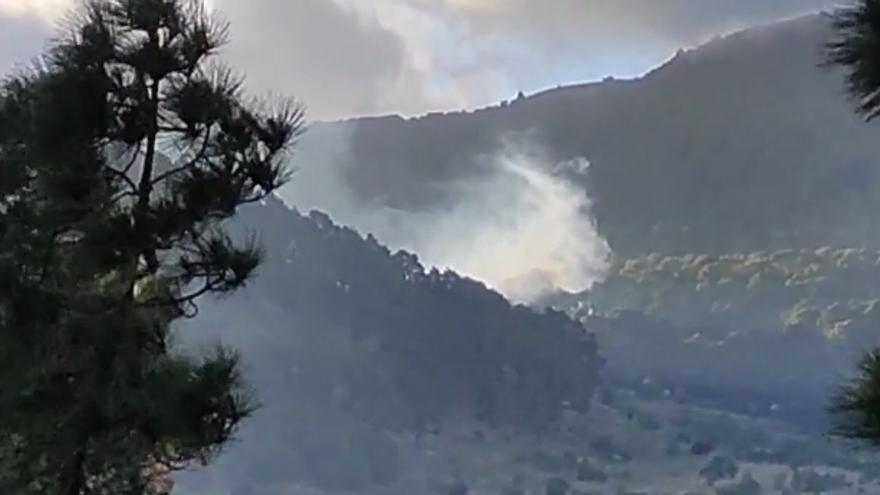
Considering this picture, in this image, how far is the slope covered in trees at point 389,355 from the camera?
38.2 meters

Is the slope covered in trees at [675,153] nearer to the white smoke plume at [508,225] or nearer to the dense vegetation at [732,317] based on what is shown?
the white smoke plume at [508,225]

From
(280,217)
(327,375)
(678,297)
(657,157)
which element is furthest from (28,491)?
(657,157)

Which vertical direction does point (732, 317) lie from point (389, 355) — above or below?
above

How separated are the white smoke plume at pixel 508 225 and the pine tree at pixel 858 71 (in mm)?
41465

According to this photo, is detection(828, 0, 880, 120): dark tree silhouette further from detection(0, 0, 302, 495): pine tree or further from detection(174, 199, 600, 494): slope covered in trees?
detection(174, 199, 600, 494): slope covered in trees

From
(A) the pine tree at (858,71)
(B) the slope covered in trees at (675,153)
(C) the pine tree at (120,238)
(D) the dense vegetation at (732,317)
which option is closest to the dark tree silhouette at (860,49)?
(A) the pine tree at (858,71)

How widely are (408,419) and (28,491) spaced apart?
36.5 m

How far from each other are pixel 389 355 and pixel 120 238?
1450 inches

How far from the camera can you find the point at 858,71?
2893 mm

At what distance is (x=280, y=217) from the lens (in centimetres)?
3394

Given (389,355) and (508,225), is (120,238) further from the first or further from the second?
(508,225)

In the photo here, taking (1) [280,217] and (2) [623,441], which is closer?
(1) [280,217]

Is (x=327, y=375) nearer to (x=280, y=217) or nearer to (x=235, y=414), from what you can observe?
(x=280, y=217)

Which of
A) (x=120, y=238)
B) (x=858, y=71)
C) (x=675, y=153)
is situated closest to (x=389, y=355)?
(x=675, y=153)
